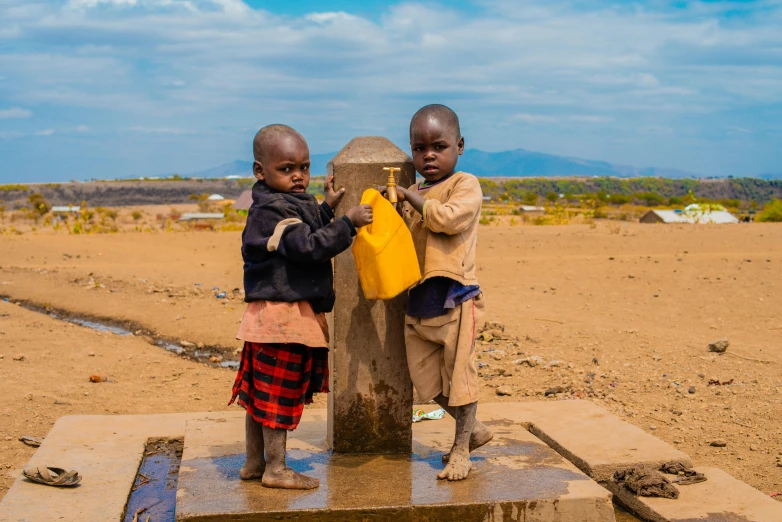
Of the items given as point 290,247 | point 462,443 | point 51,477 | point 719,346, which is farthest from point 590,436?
point 719,346

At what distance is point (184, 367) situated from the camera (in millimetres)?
7875

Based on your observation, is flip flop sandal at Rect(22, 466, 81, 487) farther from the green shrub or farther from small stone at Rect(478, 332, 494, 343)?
the green shrub

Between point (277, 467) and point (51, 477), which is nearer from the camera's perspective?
point (277, 467)

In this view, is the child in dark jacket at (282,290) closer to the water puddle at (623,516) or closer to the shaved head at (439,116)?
the shaved head at (439,116)

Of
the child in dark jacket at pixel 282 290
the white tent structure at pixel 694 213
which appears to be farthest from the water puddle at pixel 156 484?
the white tent structure at pixel 694 213

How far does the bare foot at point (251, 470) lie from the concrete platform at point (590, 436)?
175 cm

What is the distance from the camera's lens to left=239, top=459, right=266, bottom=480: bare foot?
Result: 3840mm

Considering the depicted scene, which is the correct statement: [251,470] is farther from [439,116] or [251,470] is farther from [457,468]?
[439,116]

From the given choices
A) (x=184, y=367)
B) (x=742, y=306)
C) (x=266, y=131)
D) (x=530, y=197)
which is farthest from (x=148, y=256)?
(x=530, y=197)

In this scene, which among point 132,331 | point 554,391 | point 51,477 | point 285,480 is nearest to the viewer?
point 285,480

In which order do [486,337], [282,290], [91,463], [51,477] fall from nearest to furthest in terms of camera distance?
[282,290], [51,477], [91,463], [486,337]

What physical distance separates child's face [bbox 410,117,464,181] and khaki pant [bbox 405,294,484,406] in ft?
2.06

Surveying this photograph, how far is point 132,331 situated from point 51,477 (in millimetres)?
5685

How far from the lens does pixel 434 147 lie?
3854 millimetres
